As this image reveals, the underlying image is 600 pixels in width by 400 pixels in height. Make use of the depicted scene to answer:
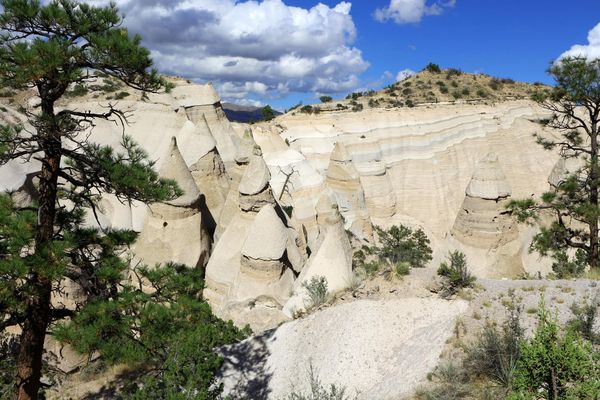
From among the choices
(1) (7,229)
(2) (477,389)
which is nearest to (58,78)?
(1) (7,229)

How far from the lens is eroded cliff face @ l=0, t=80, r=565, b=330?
41.4 feet

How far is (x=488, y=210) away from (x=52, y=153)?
16.7 metres

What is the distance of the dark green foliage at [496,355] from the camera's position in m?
A: 5.40

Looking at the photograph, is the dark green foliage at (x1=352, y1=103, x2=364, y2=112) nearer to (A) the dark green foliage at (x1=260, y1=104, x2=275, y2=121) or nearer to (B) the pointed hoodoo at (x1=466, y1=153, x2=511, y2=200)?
(A) the dark green foliage at (x1=260, y1=104, x2=275, y2=121)

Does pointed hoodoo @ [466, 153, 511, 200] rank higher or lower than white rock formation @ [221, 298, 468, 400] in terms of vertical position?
higher

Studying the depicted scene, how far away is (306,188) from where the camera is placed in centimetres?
2084

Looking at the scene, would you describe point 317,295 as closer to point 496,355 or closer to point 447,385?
point 447,385

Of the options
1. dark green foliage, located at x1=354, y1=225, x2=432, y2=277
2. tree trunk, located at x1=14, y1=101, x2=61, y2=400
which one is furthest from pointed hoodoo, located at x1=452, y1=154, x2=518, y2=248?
tree trunk, located at x1=14, y1=101, x2=61, y2=400

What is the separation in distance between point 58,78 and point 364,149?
25.5 metres

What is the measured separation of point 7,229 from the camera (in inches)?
168

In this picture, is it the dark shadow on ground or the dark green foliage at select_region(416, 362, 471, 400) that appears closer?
the dark green foliage at select_region(416, 362, 471, 400)

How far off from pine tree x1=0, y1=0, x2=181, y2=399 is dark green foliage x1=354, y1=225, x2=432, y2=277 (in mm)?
6997

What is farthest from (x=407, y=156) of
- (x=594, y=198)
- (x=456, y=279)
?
(x=456, y=279)

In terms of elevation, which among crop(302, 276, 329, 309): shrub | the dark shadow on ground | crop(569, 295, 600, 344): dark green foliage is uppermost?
crop(569, 295, 600, 344): dark green foliage
